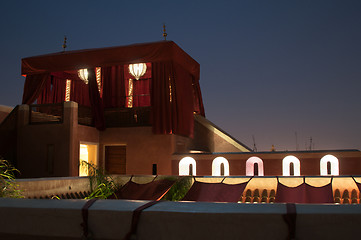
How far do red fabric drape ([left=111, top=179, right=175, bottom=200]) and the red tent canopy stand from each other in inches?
259

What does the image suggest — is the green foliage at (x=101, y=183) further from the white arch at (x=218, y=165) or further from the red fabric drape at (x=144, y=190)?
the white arch at (x=218, y=165)

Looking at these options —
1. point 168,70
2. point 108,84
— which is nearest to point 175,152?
point 168,70

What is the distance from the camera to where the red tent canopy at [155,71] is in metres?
11.7

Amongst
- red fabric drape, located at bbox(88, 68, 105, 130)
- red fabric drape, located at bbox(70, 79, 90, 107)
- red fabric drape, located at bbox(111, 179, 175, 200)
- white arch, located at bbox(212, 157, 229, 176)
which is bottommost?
red fabric drape, located at bbox(111, 179, 175, 200)

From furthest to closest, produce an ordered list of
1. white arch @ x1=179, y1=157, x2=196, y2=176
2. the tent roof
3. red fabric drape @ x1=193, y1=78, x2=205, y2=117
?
red fabric drape @ x1=193, y1=78, x2=205, y2=117, the tent roof, white arch @ x1=179, y1=157, x2=196, y2=176

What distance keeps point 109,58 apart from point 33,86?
9.40ft

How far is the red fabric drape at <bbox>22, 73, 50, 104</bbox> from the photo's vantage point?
12875mm

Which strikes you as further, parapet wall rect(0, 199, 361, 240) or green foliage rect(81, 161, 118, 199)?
green foliage rect(81, 161, 118, 199)

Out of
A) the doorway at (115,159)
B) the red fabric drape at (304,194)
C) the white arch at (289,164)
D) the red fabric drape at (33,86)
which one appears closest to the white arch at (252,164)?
the white arch at (289,164)

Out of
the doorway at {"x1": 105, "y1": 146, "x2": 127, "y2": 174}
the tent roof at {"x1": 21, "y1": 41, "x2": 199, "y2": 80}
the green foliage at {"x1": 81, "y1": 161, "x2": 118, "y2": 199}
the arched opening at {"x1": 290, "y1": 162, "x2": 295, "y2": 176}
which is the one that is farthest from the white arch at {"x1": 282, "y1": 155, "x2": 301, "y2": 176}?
the green foliage at {"x1": 81, "y1": 161, "x2": 118, "y2": 199}

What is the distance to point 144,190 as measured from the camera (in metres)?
4.91

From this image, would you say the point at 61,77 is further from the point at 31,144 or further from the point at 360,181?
the point at 360,181

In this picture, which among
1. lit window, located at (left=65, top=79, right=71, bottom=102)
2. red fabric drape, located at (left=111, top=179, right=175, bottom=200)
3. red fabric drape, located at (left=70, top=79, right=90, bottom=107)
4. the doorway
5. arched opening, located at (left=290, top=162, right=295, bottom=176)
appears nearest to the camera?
red fabric drape, located at (left=111, top=179, right=175, bottom=200)

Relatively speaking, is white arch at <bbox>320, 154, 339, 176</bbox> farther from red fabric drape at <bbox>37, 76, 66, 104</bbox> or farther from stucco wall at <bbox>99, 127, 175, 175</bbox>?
red fabric drape at <bbox>37, 76, 66, 104</bbox>
